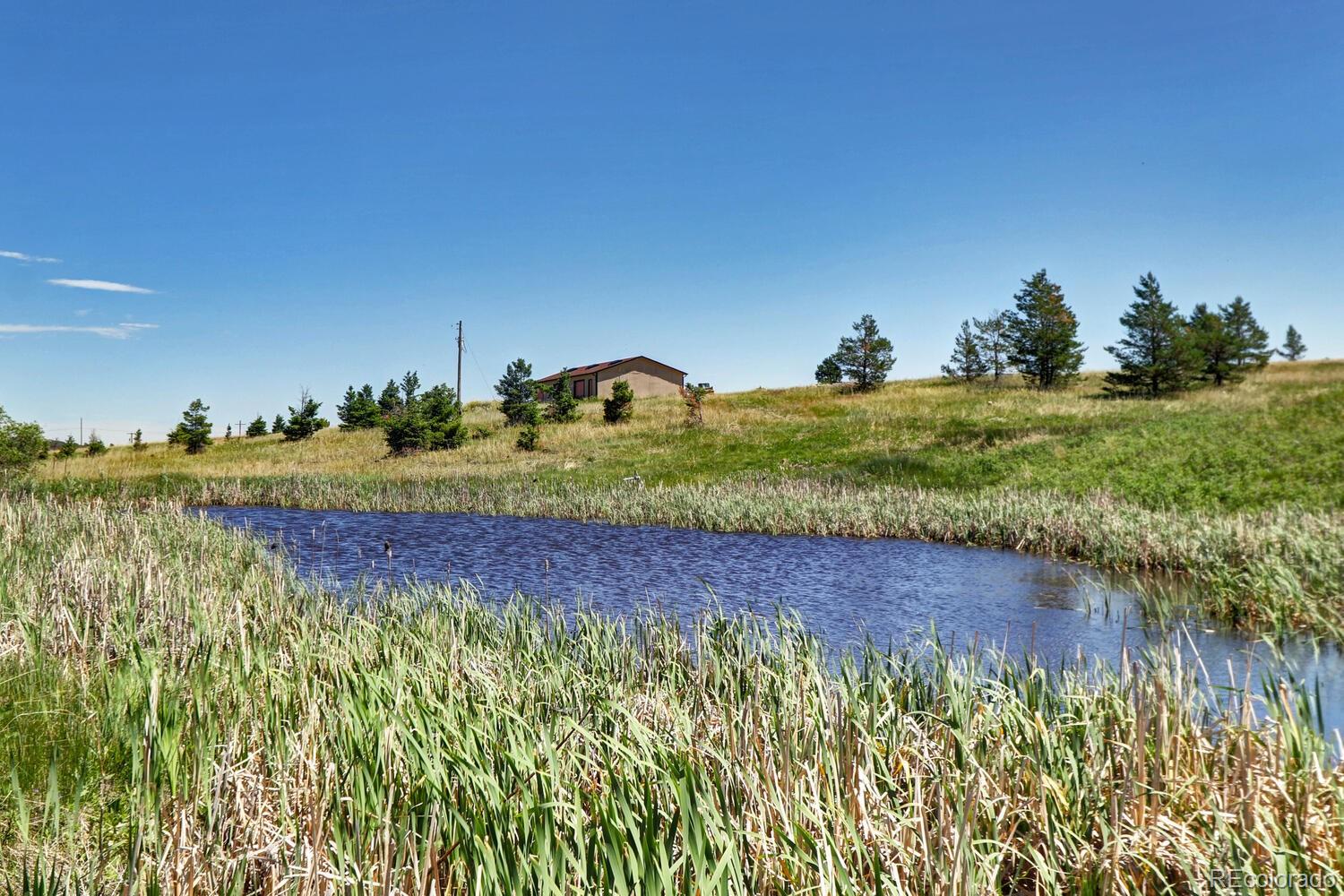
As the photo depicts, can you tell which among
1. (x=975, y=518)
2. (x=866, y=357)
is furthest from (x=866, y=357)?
(x=975, y=518)

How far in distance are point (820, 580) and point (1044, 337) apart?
196 ft

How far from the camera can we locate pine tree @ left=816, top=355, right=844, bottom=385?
3504 inches

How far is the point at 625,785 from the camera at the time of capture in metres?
3.66

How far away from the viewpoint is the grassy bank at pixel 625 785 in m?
3.37

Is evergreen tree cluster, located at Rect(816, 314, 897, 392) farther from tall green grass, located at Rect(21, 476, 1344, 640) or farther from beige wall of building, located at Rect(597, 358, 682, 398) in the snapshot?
tall green grass, located at Rect(21, 476, 1344, 640)

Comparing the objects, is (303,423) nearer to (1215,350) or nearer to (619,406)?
(619,406)

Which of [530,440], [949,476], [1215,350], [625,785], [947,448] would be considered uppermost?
[1215,350]

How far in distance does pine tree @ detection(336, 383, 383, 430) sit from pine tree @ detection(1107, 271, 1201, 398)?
2370 inches

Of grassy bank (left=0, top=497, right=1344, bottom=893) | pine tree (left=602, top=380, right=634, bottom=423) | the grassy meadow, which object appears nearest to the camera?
grassy bank (left=0, top=497, right=1344, bottom=893)

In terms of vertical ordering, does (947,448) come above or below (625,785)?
above

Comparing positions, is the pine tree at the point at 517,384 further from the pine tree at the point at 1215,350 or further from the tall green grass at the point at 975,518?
the pine tree at the point at 1215,350

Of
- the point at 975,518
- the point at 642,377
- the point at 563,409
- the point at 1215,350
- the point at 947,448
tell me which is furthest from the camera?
the point at 642,377

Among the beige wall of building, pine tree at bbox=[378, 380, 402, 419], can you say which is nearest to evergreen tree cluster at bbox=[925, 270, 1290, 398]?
the beige wall of building

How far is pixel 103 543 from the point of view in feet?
39.2
